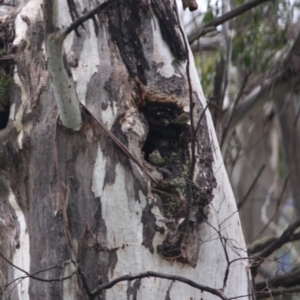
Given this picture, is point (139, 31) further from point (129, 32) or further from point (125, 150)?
point (125, 150)

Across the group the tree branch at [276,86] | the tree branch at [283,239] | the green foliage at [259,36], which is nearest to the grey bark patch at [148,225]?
the tree branch at [283,239]

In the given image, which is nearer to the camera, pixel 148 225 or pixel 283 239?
pixel 148 225

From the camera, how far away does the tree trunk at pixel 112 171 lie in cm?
193

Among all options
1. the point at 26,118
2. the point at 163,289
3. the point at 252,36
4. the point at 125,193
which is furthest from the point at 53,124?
the point at 252,36

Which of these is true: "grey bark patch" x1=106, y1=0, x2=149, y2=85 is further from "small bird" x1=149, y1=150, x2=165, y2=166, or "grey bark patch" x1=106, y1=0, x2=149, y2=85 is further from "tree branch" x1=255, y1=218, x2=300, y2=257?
"tree branch" x1=255, y1=218, x2=300, y2=257

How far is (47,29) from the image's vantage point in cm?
178

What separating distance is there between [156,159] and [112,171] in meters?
0.17

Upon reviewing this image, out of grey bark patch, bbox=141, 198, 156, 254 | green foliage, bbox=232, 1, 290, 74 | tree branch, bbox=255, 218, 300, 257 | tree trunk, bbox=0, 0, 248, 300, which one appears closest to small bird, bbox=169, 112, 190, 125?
tree trunk, bbox=0, 0, 248, 300

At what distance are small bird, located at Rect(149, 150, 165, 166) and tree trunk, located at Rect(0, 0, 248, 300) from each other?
0.01 meters

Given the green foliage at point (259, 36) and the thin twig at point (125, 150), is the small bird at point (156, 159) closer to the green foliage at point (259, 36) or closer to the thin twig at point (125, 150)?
the thin twig at point (125, 150)

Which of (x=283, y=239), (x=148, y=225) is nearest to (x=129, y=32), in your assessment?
(x=148, y=225)

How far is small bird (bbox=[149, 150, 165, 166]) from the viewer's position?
82.1 inches

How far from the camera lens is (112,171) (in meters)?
2.01

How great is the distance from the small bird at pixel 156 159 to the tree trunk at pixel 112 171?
10 millimetres
